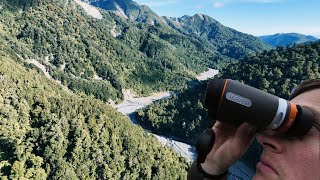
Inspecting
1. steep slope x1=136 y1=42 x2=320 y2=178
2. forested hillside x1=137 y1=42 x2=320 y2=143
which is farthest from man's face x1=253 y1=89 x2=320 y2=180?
forested hillside x1=137 y1=42 x2=320 y2=143

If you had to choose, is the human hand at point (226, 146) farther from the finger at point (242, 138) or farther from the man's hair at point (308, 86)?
the man's hair at point (308, 86)

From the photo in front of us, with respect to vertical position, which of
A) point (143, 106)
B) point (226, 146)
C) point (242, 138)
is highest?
point (242, 138)

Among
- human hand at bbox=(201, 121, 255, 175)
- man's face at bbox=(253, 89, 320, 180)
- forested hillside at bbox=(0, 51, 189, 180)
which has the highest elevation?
man's face at bbox=(253, 89, 320, 180)

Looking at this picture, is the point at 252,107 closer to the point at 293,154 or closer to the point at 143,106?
the point at 293,154

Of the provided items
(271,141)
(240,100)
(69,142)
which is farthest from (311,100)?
(69,142)

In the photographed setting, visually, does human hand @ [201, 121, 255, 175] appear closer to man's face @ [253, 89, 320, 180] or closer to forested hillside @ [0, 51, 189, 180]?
man's face @ [253, 89, 320, 180]

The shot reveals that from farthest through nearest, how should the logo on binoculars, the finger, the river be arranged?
1. the river
2. the finger
3. the logo on binoculars
